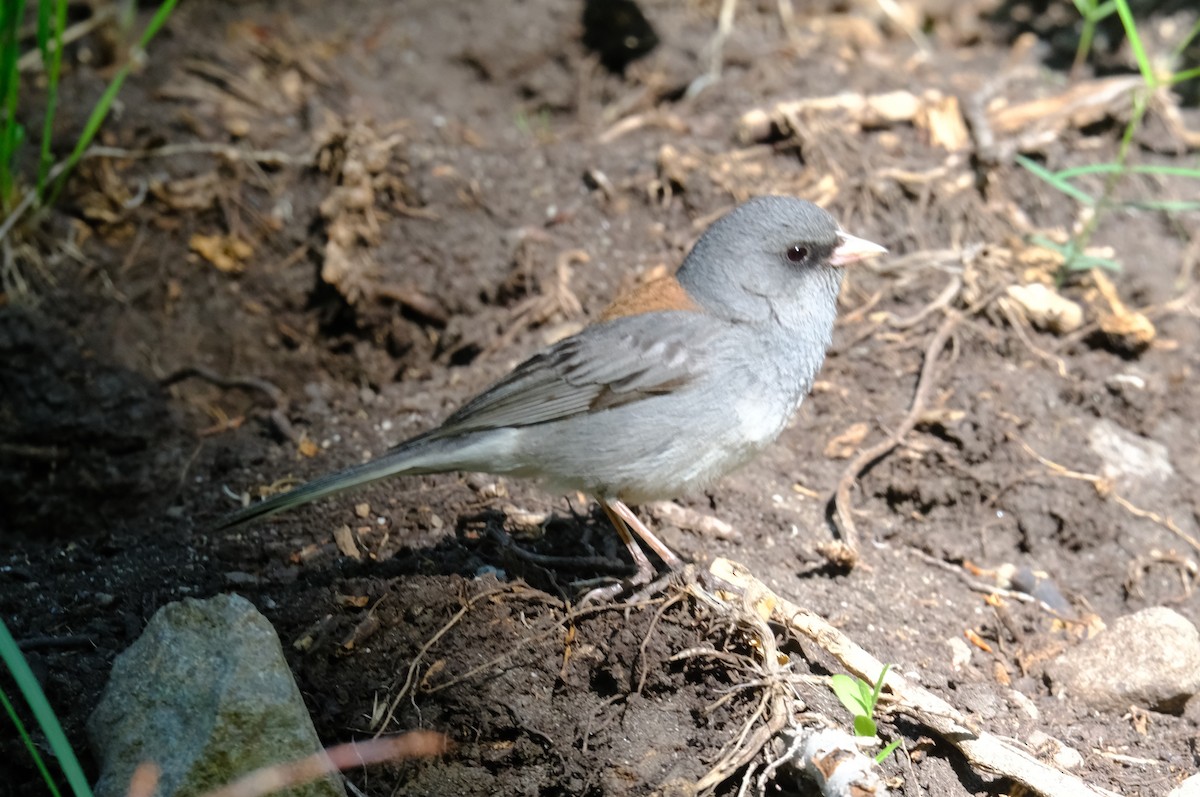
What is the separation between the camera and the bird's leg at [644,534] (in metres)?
3.15

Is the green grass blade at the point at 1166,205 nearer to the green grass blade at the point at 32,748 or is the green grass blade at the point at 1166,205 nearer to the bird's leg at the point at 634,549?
the bird's leg at the point at 634,549

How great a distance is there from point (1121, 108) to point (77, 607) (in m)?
4.84

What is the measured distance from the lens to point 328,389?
14.2 ft

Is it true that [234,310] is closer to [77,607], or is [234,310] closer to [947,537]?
[77,607]

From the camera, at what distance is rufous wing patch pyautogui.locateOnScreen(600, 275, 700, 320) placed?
334 centimetres

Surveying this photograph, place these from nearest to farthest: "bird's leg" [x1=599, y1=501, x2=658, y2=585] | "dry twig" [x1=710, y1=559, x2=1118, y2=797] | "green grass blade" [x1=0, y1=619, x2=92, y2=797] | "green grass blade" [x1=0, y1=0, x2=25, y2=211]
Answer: "green grass blade" [x1=0, y1=619, x2=92, y2=797] → "dry twig" [x1=710, y1=559, x2=1118, y2=797] → "bird's leg" [x1=599, y1=501, x2=658, y2=585] → "green grass blade" [x1=0, y1=0, x2=25, y2=211]

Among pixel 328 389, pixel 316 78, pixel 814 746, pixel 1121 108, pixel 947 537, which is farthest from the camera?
pixel 316 78

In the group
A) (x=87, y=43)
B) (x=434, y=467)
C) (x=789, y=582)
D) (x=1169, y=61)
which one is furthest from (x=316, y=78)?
(x=1169, y=61)

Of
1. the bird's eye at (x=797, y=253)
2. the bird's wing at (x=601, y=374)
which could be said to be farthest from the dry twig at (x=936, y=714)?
the bird's eye at (x=797, y=253)

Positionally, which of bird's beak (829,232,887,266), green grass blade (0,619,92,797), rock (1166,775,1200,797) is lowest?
rock (1166,775,1200,797)

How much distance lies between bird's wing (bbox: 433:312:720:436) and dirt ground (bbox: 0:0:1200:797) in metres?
0.42

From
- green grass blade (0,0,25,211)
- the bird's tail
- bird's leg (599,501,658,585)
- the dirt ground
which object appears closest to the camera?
the dirt ground

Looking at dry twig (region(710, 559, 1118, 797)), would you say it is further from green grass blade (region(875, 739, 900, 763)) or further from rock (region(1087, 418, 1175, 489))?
rock (region(1087, 418, 1175, 489))

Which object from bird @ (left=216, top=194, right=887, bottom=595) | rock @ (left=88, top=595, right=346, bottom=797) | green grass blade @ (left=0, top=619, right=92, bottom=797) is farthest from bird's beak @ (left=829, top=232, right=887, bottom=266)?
green grass blade @ (left=0, top=619, right=92, bottom=797)
